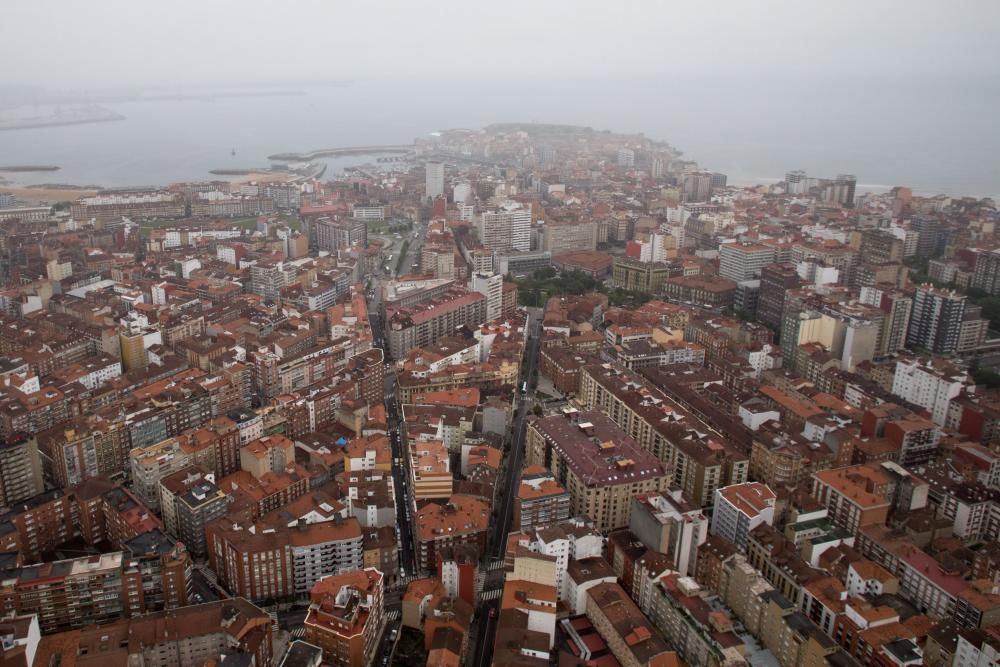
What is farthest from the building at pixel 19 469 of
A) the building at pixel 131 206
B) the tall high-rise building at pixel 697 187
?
the tall high-rise building at pixel 697 187

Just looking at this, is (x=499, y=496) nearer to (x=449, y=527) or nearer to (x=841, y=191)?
(x=449, y=527)

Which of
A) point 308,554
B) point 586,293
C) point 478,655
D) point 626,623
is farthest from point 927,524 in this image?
point 586,293

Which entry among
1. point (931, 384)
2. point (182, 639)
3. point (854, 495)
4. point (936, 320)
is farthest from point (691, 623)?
point (936, 320)

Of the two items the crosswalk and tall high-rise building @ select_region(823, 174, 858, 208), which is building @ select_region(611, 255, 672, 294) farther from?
tall high-rise building @ select_region(823, 174, 858, 208)

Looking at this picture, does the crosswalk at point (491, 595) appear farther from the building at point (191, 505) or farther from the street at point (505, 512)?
the building at point (191, 505)

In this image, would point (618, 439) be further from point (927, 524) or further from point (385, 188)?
point (385, 188)

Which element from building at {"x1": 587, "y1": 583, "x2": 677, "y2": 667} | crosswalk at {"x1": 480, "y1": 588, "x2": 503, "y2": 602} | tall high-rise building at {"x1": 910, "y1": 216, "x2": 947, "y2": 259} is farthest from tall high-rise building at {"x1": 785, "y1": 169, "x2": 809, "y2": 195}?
building at {"x1": 587, "y1": 583, "x2": 677, "y2": 667}
